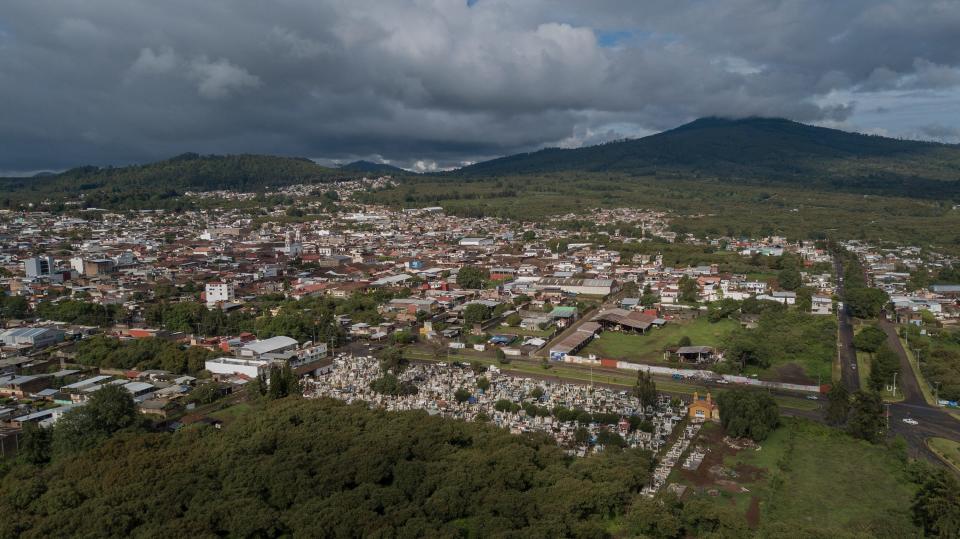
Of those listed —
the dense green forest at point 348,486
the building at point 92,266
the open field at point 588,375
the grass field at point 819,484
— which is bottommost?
the open field at point 588,375

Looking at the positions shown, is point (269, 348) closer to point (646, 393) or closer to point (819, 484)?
point (646, 393)

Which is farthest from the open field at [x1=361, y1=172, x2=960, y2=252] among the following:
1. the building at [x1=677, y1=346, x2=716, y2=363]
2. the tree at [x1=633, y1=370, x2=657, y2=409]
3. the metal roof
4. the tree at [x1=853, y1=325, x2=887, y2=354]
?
the metal roof

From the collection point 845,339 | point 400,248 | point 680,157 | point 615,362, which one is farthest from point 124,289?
point 680,157

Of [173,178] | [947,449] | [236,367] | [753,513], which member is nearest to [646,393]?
[753,513]

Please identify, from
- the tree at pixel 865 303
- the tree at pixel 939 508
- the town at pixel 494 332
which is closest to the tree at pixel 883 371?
Answer: the town at pixel 494 332

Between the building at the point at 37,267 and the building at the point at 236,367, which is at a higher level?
the building at the point at 37,267

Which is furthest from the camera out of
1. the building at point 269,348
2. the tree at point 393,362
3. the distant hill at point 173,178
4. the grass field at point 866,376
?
the distant hill at point 173,178

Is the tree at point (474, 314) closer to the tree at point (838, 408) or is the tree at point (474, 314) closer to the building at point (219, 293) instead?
the building at point (219, 293)
